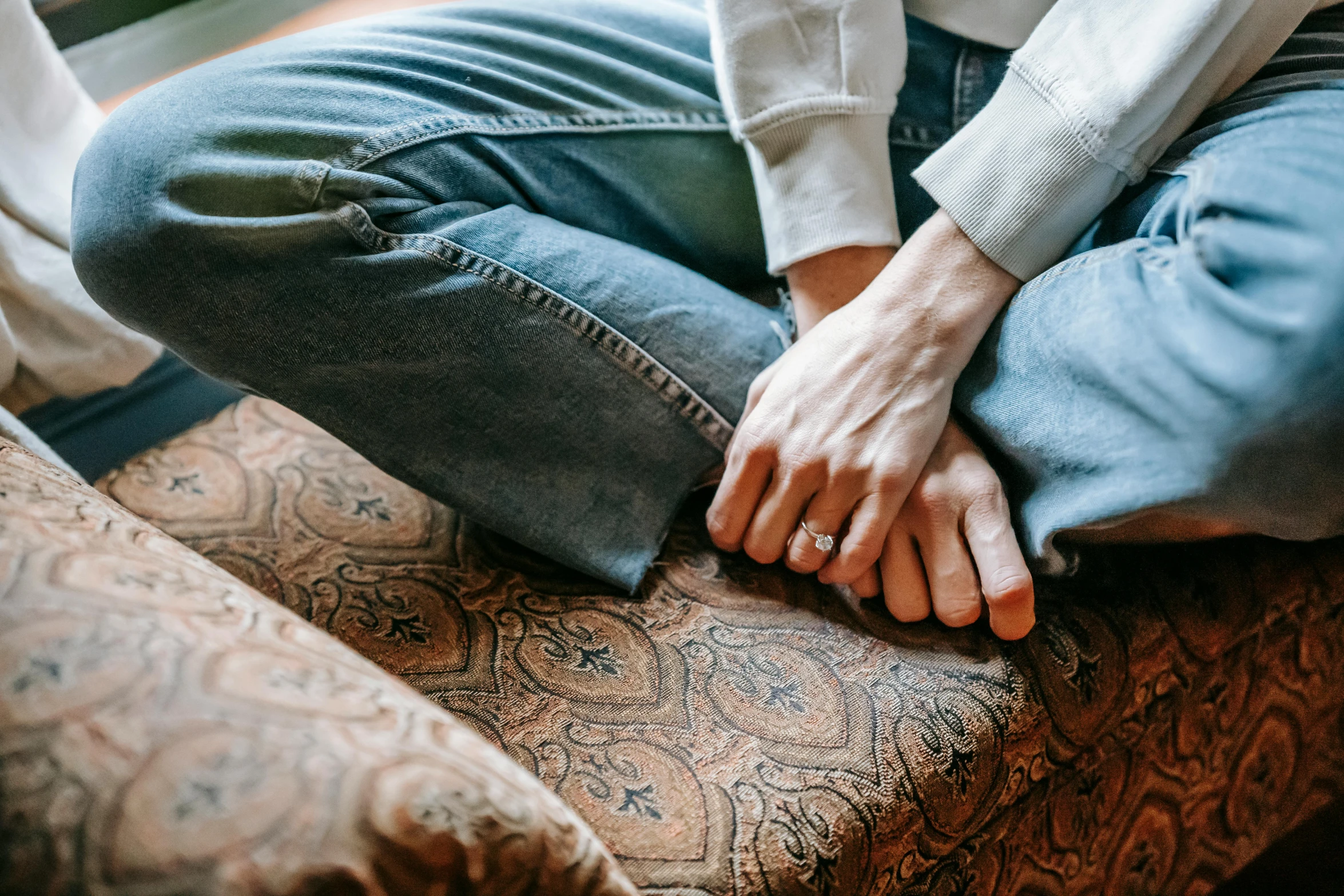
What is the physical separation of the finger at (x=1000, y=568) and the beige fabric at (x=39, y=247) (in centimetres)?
76

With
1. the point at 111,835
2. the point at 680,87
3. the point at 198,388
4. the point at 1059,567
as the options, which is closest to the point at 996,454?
the point at 1059,567

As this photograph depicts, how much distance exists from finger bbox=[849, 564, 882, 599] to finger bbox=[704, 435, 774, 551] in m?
0.08

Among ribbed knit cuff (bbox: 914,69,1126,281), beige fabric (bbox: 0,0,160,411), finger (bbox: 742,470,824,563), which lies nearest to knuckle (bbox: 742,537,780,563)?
finger (bbox: 742,470,824,563)

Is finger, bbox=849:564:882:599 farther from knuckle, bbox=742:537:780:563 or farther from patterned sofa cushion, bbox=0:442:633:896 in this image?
patterned sofa cushion, bbox=0:442:633:896

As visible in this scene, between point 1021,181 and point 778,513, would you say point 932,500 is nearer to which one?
point 778,513

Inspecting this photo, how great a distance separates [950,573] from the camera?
553 millimetres

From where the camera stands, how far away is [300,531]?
703 millimetres

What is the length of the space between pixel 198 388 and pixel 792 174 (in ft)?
2.34

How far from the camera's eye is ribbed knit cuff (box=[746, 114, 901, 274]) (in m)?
0.61

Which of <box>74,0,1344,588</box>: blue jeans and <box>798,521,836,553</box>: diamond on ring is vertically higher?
<box>74,0,1344,588</box>: blue jeans

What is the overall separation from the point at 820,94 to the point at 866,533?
30 centimetres

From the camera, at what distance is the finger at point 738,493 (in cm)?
58

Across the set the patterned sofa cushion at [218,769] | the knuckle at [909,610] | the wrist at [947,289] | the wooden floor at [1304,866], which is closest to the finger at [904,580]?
the knuckle at [909,610]

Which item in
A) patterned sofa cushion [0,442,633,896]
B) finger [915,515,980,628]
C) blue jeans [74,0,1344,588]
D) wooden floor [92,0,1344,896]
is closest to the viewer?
patterned sofa cushion [0,442,633,896]
